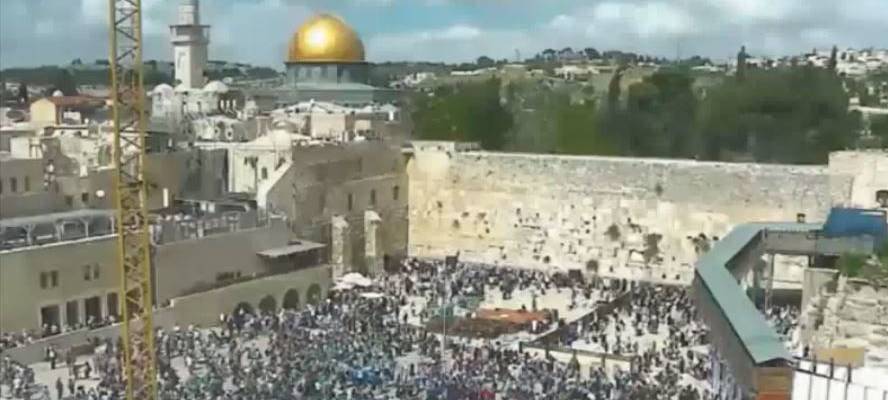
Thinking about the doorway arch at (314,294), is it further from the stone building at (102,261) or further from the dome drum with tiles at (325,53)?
the dome drum with tiles at (325,53)

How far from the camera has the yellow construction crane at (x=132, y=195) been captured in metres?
12.3

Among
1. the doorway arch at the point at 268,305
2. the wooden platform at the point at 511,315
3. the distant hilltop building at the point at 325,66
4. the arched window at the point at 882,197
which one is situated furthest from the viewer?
the distant hilltop building at the point at 325,66

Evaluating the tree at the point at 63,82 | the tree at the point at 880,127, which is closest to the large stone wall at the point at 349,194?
the tree at the point at 63,82

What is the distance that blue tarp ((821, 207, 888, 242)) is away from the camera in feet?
57.2

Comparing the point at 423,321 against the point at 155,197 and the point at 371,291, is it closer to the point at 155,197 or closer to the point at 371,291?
the point at 371,291

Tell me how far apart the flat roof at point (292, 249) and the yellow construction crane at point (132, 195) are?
5150 millimetres

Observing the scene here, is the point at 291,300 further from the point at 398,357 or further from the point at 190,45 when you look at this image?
the point at 190,45

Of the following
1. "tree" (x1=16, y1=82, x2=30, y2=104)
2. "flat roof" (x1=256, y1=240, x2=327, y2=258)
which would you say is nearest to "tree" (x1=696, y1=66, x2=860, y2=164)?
"flat roof" (x1=256, y1=240, x2=327, y2=258)

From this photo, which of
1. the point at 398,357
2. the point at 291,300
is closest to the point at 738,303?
the point at 398,357

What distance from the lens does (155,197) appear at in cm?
2053

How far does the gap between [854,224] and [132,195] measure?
10452 millimetres

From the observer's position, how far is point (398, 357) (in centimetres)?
1608

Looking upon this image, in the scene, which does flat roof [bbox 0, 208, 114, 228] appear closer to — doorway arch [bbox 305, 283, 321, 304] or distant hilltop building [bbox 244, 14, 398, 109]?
doorway arch [bbox 305, 283, 321, 304]

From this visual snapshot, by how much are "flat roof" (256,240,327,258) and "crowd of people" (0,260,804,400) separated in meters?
0.97
